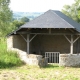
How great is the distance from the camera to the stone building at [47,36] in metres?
21.6

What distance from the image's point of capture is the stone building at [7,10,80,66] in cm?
2161

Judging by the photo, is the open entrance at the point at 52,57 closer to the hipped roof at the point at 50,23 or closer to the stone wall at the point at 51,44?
the stone wall at the point at 51,44

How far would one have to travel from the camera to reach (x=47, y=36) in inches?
946

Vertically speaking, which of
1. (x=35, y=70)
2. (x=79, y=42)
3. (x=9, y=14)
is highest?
(x=9, y=14)

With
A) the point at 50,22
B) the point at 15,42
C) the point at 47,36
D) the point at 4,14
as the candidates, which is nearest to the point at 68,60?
the point at 50,22

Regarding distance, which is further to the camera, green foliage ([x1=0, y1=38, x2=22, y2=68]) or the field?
green foliage ([x1=0, y1=38, x2=22, y2=68])

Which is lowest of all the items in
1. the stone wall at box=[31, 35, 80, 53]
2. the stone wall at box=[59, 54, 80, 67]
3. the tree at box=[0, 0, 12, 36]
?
the stone wall at box=[59, 54, 80, 67]

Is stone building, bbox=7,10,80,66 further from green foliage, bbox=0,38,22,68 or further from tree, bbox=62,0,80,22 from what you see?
tree, bbox=62,0,80,22

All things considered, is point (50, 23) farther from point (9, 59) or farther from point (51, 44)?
point (9, 59)

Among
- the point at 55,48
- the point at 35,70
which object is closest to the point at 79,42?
the point at 55,48

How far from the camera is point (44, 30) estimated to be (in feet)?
77.8

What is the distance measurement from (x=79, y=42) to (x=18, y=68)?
25.8 ft

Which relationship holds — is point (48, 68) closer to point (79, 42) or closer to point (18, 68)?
point (18, 68)

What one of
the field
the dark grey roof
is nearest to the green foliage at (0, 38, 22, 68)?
the field
